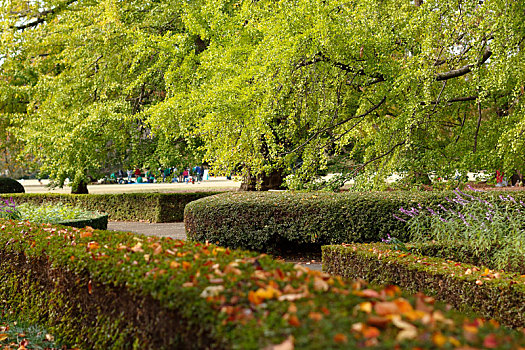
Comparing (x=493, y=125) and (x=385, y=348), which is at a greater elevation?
(x=493, y=125)

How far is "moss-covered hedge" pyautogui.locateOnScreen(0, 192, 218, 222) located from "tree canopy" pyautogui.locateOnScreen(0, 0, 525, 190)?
121 centimetres

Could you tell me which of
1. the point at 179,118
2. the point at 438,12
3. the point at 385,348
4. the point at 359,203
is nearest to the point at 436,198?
the point at 359,203

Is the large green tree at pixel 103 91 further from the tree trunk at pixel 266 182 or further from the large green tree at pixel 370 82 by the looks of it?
the large green tree at pixel 370 82

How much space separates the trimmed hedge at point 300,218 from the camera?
314 inches

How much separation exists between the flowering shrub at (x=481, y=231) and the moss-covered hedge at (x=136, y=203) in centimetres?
881

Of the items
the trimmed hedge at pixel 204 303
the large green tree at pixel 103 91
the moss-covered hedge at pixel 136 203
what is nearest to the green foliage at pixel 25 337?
the trimmed hedge at pixel 204 303

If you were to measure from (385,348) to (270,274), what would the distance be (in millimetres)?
1079

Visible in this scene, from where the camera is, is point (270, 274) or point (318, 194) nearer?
point (270, 274)

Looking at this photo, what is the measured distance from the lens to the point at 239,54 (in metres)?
11.7

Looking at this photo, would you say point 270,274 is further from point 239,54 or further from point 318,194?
point 239,54

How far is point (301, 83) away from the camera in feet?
33.3

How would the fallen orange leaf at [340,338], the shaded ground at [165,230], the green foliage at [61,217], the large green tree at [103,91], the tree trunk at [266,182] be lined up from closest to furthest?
the fallen orange leaf at [340,338], the shaded ground at [165,230], the green foliage at [61,217], the large green tree at [103,91], the tree trunk at [266,182]

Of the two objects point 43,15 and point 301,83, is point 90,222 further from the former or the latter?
point 43,15

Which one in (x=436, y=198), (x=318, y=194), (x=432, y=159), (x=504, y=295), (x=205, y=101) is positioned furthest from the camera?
(x=205, y=101)
